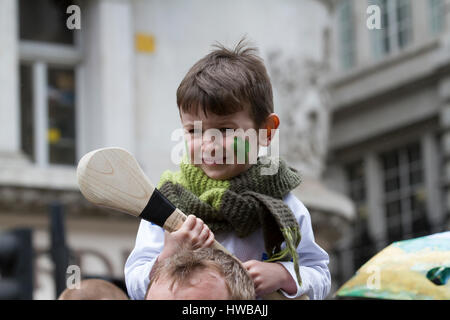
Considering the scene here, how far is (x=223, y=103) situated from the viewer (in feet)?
9.39

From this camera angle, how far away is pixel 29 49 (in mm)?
12672

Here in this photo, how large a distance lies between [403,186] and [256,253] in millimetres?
15620

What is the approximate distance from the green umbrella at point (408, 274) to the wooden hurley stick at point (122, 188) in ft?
3.21

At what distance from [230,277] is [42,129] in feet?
32.9

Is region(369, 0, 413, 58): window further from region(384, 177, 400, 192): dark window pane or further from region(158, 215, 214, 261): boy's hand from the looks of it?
region(158, 215, 214, 261): boy's hand

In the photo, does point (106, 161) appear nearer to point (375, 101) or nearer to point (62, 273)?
point (62, 273)

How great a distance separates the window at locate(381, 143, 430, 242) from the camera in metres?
18.0

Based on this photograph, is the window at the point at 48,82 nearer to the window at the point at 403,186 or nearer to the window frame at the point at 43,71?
the window frame at the point at 43,71

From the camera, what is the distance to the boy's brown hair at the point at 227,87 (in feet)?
9.38

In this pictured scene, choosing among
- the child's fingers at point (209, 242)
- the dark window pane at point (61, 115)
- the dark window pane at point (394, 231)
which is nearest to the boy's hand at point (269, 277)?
the child's fingers at point (209, 242)

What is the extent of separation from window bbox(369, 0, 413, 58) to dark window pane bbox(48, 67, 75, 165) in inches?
261
